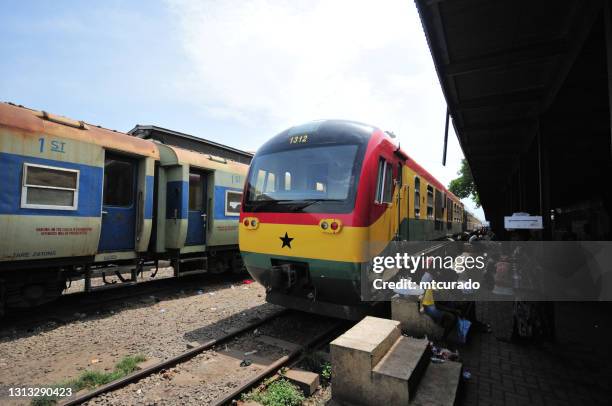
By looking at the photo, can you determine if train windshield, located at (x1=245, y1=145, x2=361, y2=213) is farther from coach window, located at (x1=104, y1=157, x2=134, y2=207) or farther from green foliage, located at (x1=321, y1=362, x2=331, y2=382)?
coach window, located at (x1=104, y1=157, x2=134, y2=207)

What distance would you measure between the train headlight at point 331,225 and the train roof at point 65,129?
16.2 ft

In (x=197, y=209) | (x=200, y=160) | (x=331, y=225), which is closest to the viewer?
(x=331, y=225)

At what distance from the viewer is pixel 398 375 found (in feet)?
10.4

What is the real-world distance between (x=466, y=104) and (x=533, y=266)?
4147 millimetres

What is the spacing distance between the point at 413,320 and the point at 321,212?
236 centimetres

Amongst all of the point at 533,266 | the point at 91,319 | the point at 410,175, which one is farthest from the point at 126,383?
the point at 533,266

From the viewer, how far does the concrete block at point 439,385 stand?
3143mm

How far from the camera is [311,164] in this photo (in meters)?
5.24

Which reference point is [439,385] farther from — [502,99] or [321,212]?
[502,99]

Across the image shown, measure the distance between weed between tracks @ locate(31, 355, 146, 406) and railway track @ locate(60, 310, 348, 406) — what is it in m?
0.20

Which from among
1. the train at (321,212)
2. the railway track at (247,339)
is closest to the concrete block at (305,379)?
the railway track at (247,339)

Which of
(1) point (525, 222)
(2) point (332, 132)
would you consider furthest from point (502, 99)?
(2) point (332, 132)

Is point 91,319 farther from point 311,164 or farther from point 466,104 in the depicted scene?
point 466,104

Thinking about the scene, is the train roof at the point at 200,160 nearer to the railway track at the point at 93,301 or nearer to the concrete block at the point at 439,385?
the railway track at the point at 93,301
